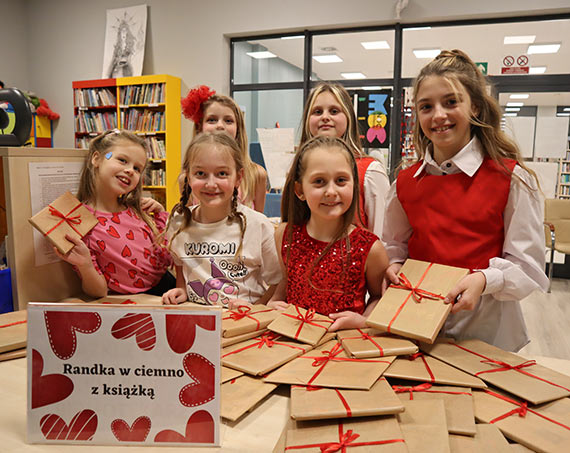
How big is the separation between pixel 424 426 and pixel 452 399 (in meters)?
0.13

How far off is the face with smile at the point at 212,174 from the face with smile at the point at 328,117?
1.89ft

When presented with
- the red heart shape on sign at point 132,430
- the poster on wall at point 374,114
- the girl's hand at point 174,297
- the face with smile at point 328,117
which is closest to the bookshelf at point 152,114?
the poster on wall at point 374,114

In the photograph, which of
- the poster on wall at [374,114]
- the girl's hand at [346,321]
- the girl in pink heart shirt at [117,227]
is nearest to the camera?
the girl's hand at [346,321]

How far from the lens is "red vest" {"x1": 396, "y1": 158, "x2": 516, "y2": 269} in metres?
1.32

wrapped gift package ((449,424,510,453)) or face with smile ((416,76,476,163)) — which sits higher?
face with smile ((416,76,476,163))

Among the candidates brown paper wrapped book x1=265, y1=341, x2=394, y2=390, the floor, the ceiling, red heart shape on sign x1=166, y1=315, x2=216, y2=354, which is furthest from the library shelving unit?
red heart shape on sign x1=166, y1=315, x2=216, y2=354

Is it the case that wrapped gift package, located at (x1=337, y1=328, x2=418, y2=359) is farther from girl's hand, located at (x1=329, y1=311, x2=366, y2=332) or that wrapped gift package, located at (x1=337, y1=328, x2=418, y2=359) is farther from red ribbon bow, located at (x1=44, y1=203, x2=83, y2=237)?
red ribbon bow, located at (x1=44, y1=203, x2=83, y2=237)

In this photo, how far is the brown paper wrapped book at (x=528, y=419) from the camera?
0.79 m

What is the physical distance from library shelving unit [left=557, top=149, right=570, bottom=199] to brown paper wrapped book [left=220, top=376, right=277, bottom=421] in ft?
18.5

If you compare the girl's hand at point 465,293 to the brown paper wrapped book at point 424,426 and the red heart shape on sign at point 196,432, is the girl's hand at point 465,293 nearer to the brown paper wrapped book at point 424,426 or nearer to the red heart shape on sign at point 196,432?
the brown paper wrapped book at point 424,426

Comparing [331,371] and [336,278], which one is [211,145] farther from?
[331,371]

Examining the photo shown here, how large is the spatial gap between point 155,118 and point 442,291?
18.8 ft

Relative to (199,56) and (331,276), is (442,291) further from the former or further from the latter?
(199,56)

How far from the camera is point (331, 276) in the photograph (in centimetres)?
138
